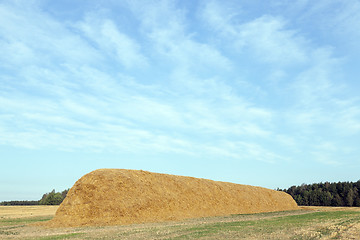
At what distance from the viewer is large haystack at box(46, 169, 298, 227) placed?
31562 mm

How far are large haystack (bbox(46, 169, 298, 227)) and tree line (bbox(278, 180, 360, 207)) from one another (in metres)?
65.1

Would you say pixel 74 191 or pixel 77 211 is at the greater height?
pixel 74 191

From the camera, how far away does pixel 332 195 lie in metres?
106

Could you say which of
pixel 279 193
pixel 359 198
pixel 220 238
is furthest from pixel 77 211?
pixel 359 198

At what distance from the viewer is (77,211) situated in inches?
1245

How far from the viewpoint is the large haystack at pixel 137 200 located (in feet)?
104

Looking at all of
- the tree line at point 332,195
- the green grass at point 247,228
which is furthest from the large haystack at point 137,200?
the tree line at point 332,195

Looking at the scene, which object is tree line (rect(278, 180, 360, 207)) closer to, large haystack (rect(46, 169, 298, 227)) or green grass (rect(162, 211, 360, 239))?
large haystack (rect(46, 169, 298, 227))

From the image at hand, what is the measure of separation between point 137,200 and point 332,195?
92508 mm

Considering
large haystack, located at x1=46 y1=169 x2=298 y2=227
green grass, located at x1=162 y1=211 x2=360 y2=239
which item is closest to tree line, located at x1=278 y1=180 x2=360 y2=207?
large haystack, located at x1=46 y1=169 x2=298 y2=227

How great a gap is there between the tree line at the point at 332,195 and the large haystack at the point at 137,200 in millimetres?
65083

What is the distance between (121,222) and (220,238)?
16.2 metres

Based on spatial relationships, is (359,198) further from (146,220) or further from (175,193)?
(146,220)

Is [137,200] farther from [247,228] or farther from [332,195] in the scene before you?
[332,195]
